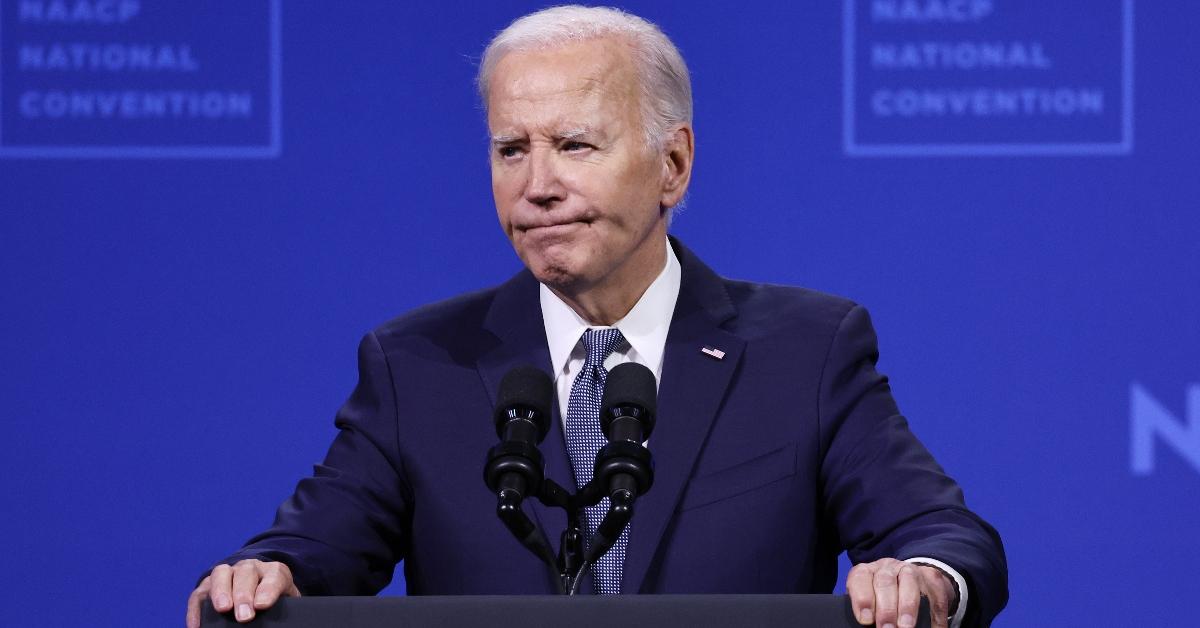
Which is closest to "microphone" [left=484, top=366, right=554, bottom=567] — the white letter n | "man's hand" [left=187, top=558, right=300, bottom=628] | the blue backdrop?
"man's hand" [left=187, top=558, right=300, bottom=628]

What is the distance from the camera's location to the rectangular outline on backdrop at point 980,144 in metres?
3.15

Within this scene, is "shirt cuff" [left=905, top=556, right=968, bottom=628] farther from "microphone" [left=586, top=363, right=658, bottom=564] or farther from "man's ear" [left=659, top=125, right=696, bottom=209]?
"man's ear" [left=659, top=125, right=696, bottom=209]

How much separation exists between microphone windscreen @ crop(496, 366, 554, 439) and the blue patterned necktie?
382 mm

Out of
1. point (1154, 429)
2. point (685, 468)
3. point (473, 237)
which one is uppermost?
point (473, 237)

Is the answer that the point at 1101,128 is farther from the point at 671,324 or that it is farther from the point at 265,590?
the point at 265,590

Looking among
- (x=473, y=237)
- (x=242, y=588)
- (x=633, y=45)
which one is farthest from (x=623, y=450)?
(x=473, y=237)

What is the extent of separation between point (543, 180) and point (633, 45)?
0.23 metres

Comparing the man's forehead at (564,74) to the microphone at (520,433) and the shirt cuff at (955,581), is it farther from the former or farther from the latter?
the shirt cuff at (955,581)

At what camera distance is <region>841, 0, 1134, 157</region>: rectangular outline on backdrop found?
3.15 meters

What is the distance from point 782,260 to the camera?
3.27m

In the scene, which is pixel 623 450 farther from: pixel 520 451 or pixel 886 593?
pixel 886 593

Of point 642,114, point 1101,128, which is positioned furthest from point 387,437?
point 1101,128

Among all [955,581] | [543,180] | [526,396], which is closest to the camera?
[526,396]

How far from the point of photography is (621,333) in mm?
2096
